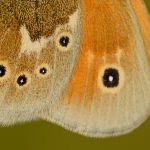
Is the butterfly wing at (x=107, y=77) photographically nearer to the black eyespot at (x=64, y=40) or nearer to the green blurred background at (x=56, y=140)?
the black eyespot at (x=64, y=40)

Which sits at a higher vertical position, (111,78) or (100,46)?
(100,46)

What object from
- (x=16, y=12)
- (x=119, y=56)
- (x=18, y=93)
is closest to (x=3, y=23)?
(x=16, y=12)

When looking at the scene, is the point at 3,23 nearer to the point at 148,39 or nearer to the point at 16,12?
the point at 16,12

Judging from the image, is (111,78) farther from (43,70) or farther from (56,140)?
(56,140)

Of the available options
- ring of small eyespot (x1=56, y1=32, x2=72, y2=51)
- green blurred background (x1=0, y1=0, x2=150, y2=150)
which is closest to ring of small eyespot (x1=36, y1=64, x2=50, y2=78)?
ring of small eyespot (x1=56, y1=32, x2=72, y2=51)

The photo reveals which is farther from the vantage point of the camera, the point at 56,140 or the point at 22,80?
the point at 56,140

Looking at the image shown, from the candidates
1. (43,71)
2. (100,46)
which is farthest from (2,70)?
(100,46)
